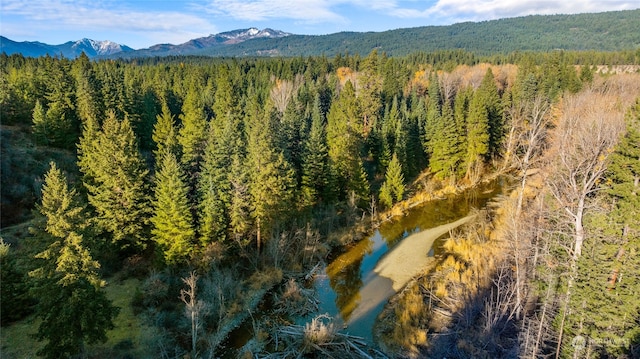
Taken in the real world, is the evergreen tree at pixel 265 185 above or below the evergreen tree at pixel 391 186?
above

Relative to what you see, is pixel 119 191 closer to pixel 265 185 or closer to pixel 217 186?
pixel 217 186

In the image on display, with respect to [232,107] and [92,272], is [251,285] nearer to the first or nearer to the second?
[92,272]

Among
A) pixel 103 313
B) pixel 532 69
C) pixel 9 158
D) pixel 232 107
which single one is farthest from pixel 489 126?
pixel 9 158

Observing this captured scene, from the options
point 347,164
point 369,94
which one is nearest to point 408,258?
point 347,164

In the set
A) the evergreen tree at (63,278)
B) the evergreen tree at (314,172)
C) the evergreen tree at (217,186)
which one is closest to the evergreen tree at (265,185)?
the evergreen tree at (217,186)

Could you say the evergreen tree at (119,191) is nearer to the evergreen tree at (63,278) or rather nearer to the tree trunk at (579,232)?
the evergreen tree at (63,278)

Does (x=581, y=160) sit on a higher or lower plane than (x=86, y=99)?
lower
